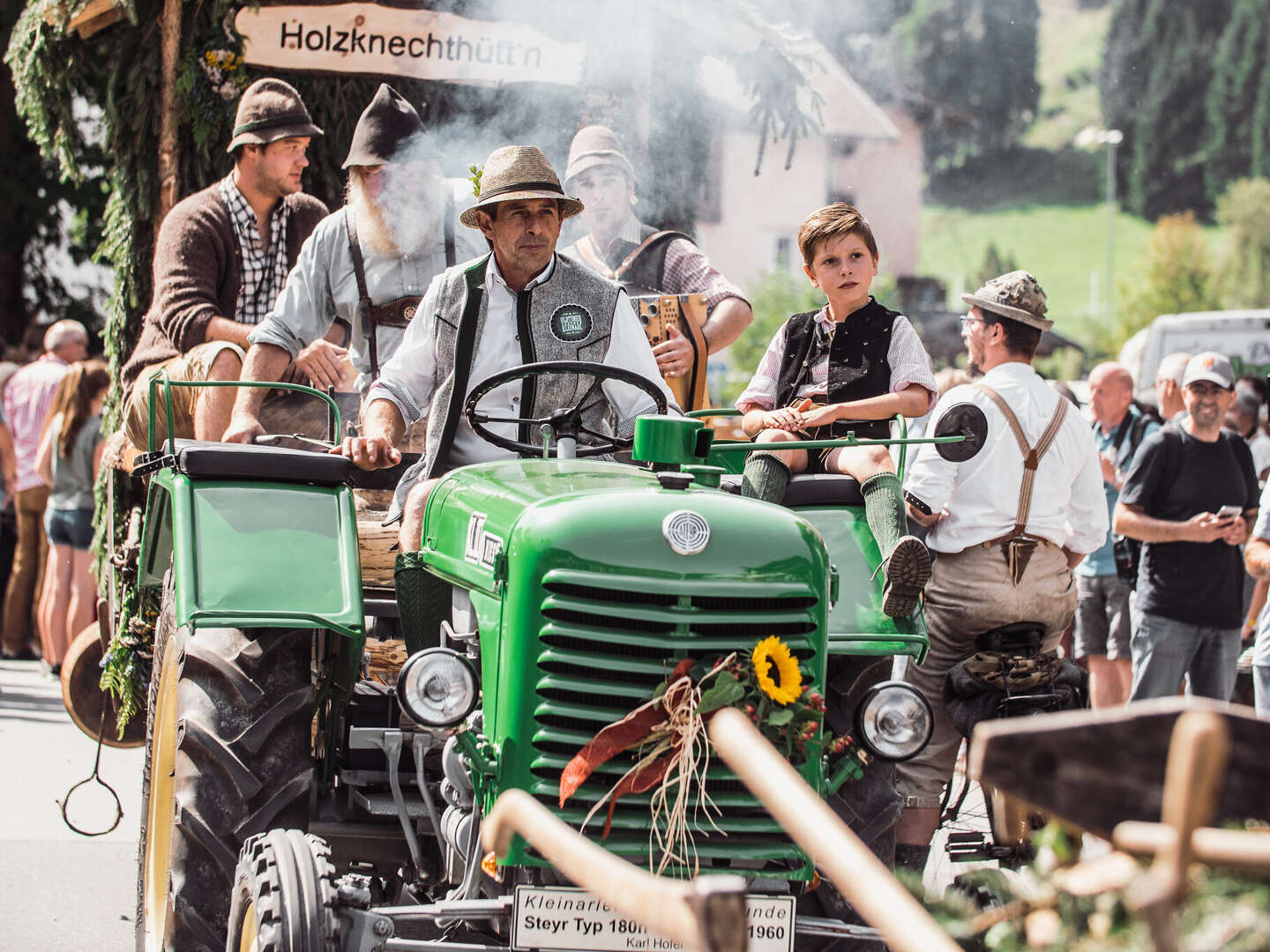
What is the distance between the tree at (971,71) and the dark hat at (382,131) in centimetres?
9480

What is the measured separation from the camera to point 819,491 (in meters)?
4.50

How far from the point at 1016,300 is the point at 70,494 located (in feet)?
22.0

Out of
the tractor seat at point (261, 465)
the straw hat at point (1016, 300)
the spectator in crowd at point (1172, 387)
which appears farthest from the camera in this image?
the spectator in crowd at point (1172, 387)

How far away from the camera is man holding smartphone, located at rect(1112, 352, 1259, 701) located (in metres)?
6.90

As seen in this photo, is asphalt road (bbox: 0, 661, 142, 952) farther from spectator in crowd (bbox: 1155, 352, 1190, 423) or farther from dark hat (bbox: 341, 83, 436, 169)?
spectator in crowd (bbox: 1155, 352, 1190, 423)

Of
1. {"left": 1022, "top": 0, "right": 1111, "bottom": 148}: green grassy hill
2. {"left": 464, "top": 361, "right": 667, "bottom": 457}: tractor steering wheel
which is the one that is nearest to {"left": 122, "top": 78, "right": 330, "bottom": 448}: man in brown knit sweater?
{"left": 464, "top": 361, "right": 667, "bottom": 457}: tractor steering wheel

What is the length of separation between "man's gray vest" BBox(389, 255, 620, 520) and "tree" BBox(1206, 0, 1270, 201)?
93.3 meters

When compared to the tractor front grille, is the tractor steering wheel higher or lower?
higher

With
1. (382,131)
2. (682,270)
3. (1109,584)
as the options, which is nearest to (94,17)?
(382,131)

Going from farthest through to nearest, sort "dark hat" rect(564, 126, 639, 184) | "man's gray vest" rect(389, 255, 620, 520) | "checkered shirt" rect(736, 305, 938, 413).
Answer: "dark hat" rect(564, 126, 639, 184) < "checkered shirt" rect(736, 305, 938, 413) < "man's gray vest" rect(389, 255, 620, 520)

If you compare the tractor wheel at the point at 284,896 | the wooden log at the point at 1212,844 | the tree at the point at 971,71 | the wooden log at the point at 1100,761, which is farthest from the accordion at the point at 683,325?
the tree at the point at 971,71

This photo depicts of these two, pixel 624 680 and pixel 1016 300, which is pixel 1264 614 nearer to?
pixel 1016 300

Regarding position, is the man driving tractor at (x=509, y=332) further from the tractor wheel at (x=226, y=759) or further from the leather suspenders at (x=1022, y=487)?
the leather suspenders at (x=1022, y=487)

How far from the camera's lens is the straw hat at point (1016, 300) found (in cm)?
526
